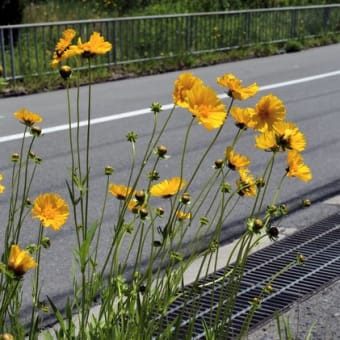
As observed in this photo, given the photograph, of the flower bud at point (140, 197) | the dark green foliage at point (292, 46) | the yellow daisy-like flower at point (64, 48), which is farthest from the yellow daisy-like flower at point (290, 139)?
the dark green foliage at point (292, 46)

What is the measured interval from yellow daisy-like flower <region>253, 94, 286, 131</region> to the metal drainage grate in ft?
4.32

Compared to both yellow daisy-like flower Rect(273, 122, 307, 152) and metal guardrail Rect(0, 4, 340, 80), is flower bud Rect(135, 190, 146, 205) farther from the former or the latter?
metal guardrail Rect(0, 4, 340, 80)

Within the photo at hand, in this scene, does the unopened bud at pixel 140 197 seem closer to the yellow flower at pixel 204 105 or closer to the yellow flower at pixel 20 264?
the yellow flower at pixel 204 105

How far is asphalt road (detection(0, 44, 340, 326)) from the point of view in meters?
5.09

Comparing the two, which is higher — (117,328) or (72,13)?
(117,328)

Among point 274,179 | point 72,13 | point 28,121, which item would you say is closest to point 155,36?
point 72,13

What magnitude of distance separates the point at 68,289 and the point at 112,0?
14985 mm

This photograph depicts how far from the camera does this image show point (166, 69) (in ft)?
39.8

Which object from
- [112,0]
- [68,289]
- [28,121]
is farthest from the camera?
[112,0]

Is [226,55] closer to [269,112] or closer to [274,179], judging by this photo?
[274,179]

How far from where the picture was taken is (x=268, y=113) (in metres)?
2.04

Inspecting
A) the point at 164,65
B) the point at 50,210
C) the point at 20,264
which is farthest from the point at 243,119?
the point at 164,65

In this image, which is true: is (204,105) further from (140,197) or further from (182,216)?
(182,216)

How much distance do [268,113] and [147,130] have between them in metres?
5.80
